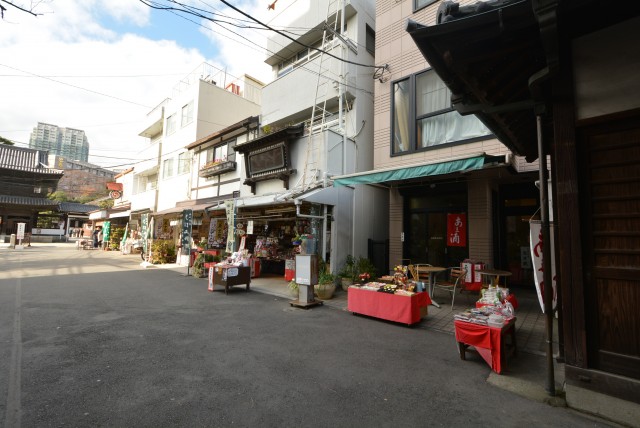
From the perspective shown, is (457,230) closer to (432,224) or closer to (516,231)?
(432,224)

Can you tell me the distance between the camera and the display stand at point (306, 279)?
7.87 meters

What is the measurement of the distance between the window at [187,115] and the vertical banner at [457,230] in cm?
1710

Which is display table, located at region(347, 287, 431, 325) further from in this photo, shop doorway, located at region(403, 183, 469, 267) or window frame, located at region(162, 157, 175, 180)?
window frame, located at region(162, 157, 175, 180)

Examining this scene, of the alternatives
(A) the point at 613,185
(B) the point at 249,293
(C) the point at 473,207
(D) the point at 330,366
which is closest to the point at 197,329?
(D) the point at 330,366

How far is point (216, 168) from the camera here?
636 inches

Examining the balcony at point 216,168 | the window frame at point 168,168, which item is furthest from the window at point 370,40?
the window frame at point 168,168

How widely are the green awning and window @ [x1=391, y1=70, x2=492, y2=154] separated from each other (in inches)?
91.8

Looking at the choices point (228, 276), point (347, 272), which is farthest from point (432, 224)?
point (228, 276)

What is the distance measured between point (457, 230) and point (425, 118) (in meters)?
3.73

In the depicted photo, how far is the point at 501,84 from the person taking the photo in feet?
13.5

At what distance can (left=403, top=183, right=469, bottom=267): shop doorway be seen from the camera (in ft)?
31.7

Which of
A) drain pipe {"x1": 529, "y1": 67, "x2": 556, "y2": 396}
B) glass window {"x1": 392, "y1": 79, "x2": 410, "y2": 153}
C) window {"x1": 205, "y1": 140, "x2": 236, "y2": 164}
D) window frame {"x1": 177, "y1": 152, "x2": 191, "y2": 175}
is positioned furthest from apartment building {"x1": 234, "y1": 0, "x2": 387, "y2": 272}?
window frame {"x1": 177, "y1": 152, "x2": 191, "y2": 175}

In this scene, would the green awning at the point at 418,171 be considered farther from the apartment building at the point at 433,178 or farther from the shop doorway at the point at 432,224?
the shop doorway at the point at 432,224

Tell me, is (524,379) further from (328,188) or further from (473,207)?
(328,188)
